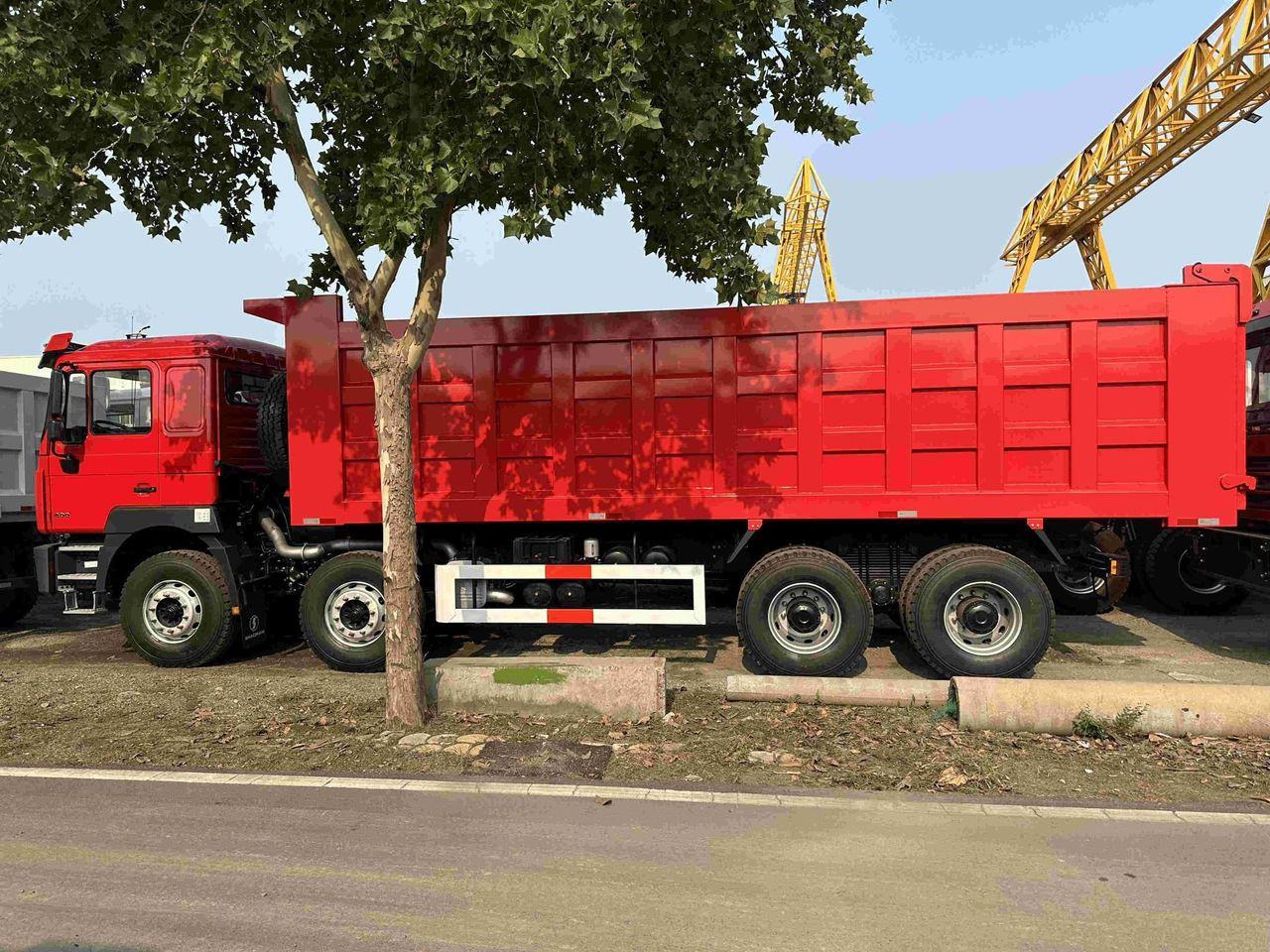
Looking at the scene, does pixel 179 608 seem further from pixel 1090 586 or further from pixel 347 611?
pixel 1090 586

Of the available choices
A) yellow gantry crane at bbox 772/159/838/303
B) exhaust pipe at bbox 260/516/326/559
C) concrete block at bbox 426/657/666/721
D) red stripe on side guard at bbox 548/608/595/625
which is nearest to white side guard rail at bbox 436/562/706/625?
red stripe on side guard at bbox 548/608/595/625

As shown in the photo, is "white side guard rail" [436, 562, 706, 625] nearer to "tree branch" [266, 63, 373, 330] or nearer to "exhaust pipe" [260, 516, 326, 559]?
"exhaust pipe" [260, 516, 326, 559]

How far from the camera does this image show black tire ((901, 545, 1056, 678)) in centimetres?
600

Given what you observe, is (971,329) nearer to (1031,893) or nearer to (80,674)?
(1031,893)

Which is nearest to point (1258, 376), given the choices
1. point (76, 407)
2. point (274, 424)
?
point (274, 424)

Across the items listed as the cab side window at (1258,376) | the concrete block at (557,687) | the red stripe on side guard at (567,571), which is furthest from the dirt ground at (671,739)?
the cab side window at (1258,376)

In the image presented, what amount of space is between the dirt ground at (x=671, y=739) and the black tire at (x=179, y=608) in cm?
24

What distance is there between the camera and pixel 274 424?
690 cm

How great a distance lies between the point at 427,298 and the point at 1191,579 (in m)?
8.70

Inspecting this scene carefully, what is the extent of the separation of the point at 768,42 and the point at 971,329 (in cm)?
263

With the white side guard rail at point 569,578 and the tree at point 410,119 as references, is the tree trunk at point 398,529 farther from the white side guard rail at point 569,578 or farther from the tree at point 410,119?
the white side guard rail at point 569,578

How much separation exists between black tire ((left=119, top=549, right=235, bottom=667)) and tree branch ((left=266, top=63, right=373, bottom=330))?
3284mm

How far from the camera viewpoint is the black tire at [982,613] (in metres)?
6.00

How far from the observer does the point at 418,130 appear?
443 centimetres
